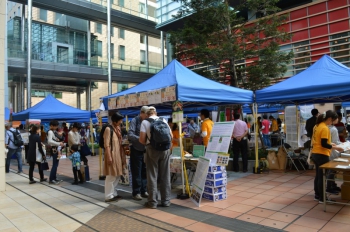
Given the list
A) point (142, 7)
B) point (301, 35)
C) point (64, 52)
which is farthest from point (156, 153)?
point (142, 7)

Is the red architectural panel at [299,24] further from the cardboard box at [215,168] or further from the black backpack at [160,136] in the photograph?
the black backpack at [160,136]

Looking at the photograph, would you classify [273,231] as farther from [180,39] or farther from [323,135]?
[180,39]

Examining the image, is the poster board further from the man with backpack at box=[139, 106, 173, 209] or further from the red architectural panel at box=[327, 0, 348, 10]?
the red architectural panel at box=[327, 0, 348, 10]

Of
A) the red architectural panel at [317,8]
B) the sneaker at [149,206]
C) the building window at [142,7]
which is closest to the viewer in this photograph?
the sneaker at [149,206]

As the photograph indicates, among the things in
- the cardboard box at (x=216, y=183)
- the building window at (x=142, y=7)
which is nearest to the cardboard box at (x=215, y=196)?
the cardboard box at (x=216, y=183)

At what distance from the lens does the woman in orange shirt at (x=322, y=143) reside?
445cm

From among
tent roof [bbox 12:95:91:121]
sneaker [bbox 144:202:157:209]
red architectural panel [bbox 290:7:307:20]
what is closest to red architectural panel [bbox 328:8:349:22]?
red architectural panel [bbox 290:7:307:20]

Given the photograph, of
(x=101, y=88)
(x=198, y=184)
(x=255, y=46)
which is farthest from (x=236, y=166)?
(x=101, y=88)

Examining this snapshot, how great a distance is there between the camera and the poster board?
484cm

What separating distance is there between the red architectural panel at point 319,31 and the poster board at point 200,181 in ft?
51.1

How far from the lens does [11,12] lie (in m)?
26.2

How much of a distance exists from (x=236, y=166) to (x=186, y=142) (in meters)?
1.62

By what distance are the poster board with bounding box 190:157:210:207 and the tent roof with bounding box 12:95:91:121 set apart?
8.53 metres

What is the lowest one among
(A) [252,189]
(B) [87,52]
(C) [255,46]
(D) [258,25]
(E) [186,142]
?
(A) [252,189]
